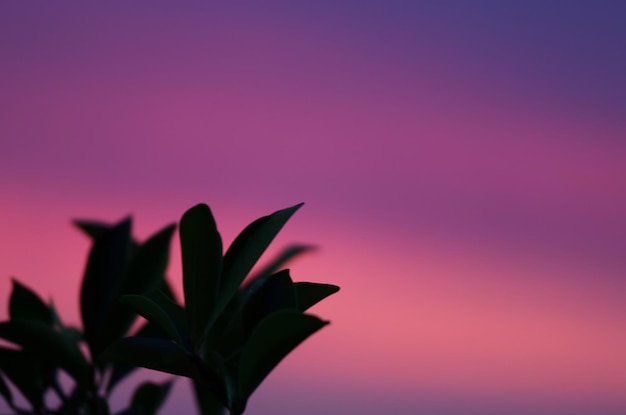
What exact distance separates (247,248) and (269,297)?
0.13ft

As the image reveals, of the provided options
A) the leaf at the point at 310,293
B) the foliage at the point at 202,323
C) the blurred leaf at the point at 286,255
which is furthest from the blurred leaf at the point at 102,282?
the leaf at the point at 310,293

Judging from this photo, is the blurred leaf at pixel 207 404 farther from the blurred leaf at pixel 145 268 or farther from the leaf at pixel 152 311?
the leaf at pixel 152 311

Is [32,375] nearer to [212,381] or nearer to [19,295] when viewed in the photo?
[19,295]

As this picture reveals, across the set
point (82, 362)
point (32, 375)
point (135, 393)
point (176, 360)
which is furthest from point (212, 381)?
point (135, 393)

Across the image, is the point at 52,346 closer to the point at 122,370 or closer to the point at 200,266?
the point at 122,370

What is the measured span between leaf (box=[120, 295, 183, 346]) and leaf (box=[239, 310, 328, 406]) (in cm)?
6

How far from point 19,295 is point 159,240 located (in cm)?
16

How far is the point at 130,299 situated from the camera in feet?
2.05

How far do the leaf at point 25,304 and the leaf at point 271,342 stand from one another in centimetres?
42

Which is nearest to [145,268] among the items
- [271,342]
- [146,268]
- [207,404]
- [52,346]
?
[146,268]

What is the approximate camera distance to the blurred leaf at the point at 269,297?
0.66 m

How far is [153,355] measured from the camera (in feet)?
2.16

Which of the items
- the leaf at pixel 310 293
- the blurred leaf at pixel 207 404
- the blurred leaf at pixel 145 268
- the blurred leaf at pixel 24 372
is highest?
the blurred leaf at pixel 145 268

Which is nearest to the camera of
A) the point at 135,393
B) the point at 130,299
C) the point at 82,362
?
the point at 130,299
